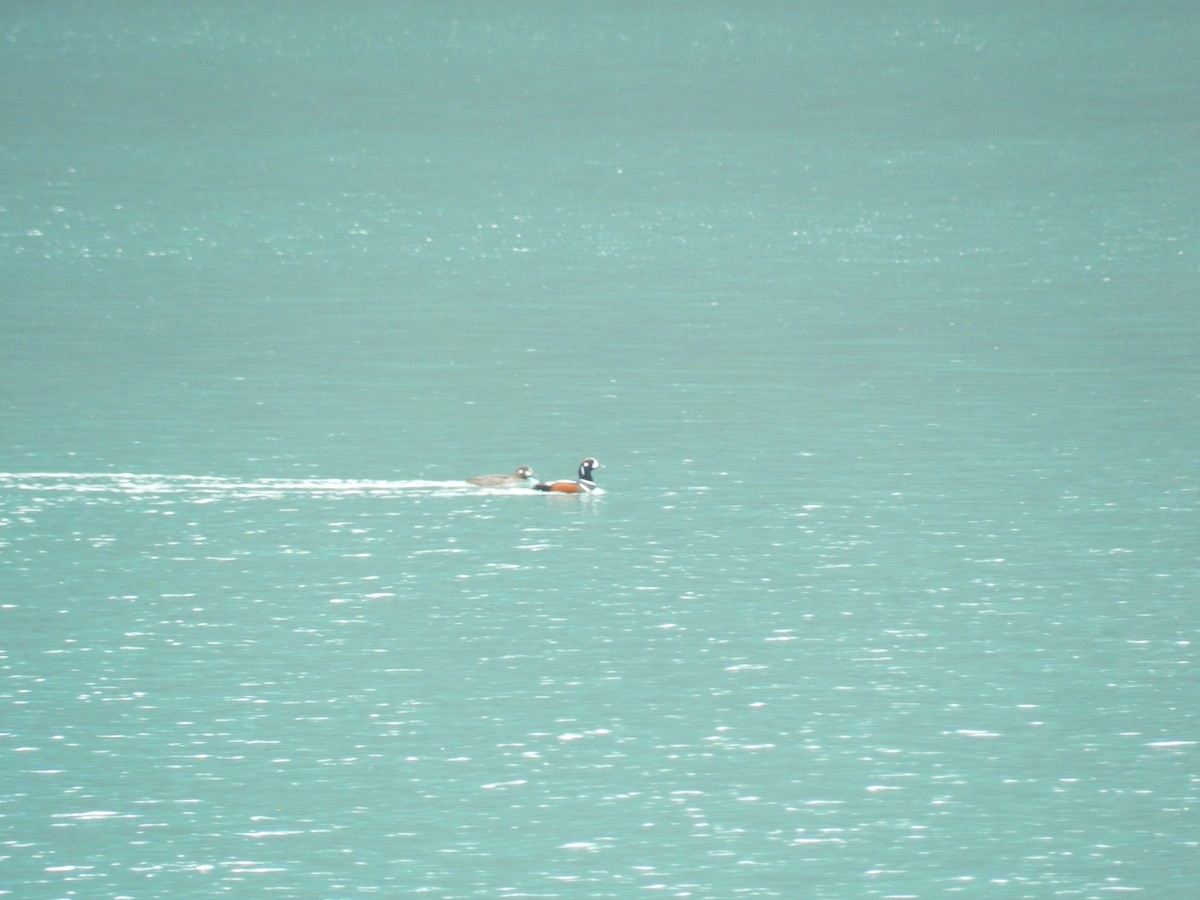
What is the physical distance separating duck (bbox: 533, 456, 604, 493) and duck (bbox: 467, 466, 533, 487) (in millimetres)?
174

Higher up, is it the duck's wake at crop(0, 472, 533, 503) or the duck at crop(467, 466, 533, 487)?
the duck at crop(467, 466, 533, 487)

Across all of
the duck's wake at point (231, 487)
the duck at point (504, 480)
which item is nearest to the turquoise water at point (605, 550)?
the duck's wake at point (231, 487)

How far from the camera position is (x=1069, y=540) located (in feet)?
65.5

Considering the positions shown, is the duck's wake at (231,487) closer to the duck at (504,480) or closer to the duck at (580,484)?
the duck at (504,480)

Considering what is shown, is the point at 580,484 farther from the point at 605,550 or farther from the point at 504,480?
the point at 605,550

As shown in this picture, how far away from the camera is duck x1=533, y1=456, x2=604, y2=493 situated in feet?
70.3

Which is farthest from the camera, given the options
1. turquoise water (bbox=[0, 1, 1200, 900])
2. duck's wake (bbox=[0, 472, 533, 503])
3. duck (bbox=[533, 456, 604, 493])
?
duck's wake (bbox=[0, 472, 533, 503])

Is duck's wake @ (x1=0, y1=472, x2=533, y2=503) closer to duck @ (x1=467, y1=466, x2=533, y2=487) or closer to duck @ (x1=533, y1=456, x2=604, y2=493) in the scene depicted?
duck @ (x1=467, y1=466, x2=533, y2=487)

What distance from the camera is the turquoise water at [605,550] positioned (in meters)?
13.5

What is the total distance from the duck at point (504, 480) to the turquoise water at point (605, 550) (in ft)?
1.01

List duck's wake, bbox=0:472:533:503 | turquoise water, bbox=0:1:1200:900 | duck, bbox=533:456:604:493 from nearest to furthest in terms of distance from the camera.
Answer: turquoise water, bbox=0:1:1200:900 → duck, bbox=533:456:604:493 → duck's wake, bbox=0:472:533:503

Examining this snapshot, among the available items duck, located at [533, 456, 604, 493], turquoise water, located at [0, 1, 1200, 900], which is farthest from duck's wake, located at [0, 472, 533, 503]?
duck, located at [533, 456, 604, 493]

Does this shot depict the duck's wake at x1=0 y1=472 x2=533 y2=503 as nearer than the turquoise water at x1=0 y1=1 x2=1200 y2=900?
No

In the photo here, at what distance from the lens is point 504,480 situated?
2153cm
